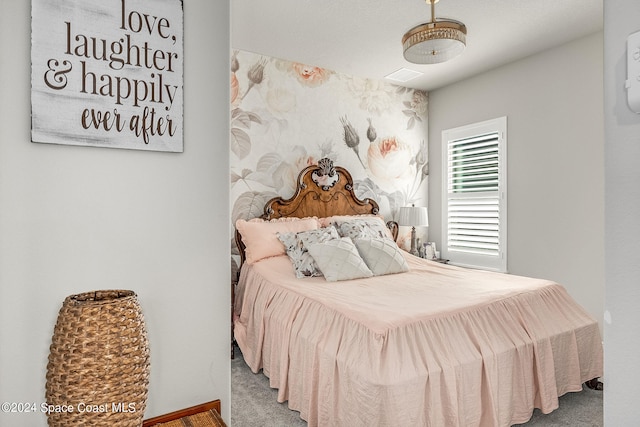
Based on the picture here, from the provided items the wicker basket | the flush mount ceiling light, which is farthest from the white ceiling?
the wicker basket

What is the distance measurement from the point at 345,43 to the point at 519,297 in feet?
8.37

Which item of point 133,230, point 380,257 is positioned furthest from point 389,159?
point 133,230

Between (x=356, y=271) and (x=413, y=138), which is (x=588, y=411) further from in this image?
(x=413, y=138)

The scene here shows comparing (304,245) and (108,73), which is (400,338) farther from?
(108,73)

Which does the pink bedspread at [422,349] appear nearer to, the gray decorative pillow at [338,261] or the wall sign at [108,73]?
the gray decorative pillow at [338,261]

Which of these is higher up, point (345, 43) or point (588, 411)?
point (345, 43)

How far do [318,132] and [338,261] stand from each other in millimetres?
1765

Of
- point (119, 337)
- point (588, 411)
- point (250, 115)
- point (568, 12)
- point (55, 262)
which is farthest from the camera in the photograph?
point (250, 115)

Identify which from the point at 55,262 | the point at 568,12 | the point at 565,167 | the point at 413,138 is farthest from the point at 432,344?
the point at 413,138

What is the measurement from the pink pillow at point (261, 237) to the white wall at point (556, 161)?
2.33 m

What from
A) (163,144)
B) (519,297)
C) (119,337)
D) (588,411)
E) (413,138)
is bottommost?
(588,411)

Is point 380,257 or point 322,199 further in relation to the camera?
point 322,199

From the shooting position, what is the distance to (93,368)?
2.64ft

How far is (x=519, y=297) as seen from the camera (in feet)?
7.60
